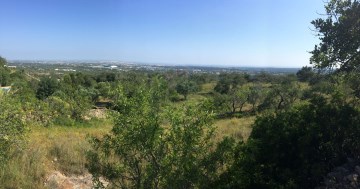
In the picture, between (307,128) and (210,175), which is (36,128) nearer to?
(210,175)

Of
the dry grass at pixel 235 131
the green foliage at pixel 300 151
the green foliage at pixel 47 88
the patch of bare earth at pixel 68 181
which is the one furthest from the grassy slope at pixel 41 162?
the green foliage at pixel 47 88

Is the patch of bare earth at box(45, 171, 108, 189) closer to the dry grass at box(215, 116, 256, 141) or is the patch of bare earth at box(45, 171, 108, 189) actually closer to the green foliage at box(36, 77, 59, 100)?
the dry grass at box(215, 116, 256, 141)

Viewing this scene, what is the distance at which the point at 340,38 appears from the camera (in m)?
6.06

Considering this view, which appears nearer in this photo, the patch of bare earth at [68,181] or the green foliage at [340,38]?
the green foliage at [340,38]

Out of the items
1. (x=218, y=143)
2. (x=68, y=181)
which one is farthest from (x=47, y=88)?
(x=218, y=143)

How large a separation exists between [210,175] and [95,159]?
2.08 m

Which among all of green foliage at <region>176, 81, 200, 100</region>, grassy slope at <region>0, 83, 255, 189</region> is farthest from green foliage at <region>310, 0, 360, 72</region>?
green foliage at <region>176, 81, 200, 100</region>

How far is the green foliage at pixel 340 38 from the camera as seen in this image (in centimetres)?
594

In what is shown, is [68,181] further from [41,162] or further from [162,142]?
[162,142]

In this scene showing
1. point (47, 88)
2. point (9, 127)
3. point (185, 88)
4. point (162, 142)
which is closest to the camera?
point (162, 142)

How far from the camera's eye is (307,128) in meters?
5.27

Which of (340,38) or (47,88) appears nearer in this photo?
(340,38)

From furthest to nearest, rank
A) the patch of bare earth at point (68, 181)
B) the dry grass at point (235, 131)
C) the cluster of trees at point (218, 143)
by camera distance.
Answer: the dry grass at point (235, 131)
the patch of bare earth at point (68, 181)
the cluster of trees at point (218, 143)

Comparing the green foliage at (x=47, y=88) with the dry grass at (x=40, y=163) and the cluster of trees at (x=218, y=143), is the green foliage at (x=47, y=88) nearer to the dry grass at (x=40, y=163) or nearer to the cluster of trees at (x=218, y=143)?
the dry grass at (x=40, y=163)
